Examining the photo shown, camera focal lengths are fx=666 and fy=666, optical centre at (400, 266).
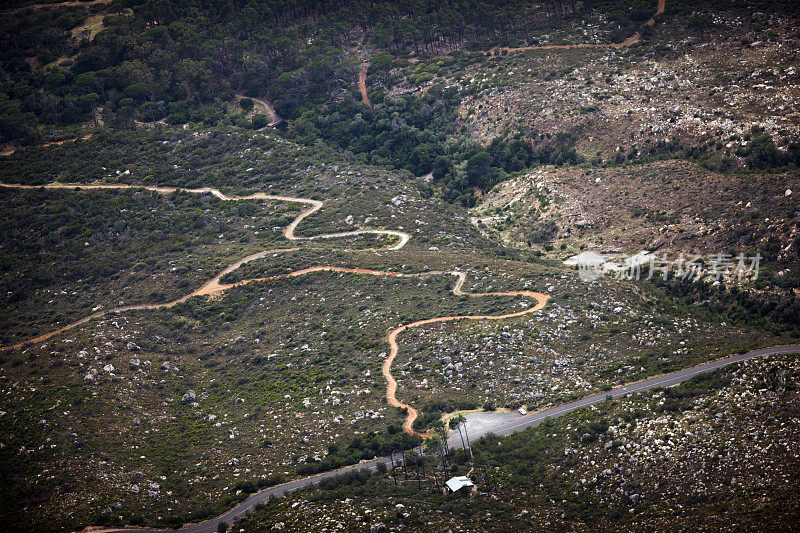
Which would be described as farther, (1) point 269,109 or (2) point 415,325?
(1) point 269,109

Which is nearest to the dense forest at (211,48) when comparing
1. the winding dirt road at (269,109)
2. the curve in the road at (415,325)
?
the winding dirt road at (269,109)

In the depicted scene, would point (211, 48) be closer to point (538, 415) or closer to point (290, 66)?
point (290, 66)

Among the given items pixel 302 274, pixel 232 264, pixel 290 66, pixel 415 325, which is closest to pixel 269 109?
pixel 290 66

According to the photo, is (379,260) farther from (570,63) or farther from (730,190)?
(570,63)

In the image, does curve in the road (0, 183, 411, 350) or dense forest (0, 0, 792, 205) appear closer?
curve in the road (0, 183, 411, 350)

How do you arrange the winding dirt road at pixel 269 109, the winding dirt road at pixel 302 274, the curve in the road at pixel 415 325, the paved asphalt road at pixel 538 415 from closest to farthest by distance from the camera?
1. the paved asphalt road at pixel 538 415
2. the curve in the road at pixel 415 325
3. the winding dirt road at pixel 302 274
4. the winding dirt road at pixel 269 109

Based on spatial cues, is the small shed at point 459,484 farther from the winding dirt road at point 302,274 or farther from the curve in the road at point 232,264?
the curve in the road at point 232,264

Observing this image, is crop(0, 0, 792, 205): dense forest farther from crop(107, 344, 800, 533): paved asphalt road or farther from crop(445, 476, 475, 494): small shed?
crop(445, 476, 475, 494): small shed

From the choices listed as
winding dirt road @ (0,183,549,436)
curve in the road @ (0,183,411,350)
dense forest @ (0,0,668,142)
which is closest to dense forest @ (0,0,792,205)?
dense forest @ (0,0,668,142)
